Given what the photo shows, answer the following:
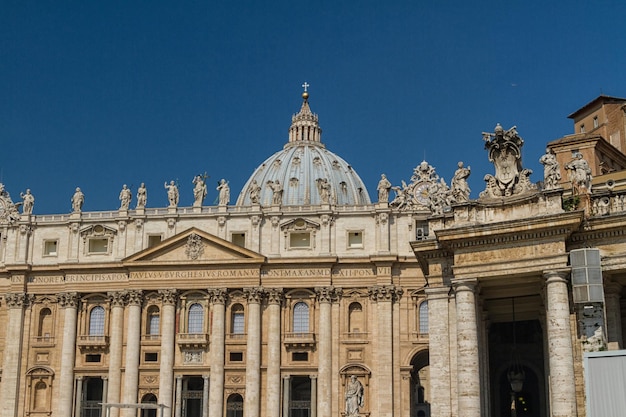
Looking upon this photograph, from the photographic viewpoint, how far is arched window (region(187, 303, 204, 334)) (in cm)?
7219

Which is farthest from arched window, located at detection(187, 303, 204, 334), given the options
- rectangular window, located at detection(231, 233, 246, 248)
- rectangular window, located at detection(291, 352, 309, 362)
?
rectangular window, located at detection(291, 352, 309, 362)

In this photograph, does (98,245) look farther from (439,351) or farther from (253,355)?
(439,351)

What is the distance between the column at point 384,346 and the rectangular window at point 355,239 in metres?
3.78

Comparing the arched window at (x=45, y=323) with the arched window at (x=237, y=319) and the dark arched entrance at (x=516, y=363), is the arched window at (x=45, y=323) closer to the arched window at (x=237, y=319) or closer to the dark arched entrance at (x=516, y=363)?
the arched window at (x=237, y=319)

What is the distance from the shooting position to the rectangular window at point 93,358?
72.9 meters

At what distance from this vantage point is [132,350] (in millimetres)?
71438

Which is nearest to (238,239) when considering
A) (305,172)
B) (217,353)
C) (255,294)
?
(255,294)

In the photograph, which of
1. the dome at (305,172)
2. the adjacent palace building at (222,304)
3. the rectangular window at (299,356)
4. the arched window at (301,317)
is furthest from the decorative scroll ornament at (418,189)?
the dome at (305,172)

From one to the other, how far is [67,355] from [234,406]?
13748 millimetres

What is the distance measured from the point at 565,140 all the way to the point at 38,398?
44.3 m

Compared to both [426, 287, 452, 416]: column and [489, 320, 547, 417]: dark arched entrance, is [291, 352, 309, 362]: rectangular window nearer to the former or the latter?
[489, 320, 547, 417]: dark arched entrance

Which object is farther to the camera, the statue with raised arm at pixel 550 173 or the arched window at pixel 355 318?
the arched window at pixel 355 318

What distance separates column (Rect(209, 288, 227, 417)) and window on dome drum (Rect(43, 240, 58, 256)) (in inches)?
558

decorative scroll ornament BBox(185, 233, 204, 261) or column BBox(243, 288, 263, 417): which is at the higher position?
decorative scroll ornament BBox(185, 233, 204, 261)
